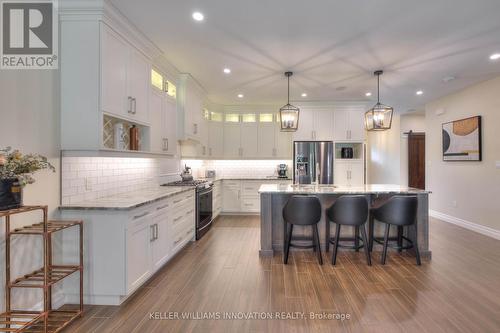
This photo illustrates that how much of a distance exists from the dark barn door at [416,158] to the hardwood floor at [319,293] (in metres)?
4.19

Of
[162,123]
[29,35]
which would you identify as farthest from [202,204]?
[29,35]

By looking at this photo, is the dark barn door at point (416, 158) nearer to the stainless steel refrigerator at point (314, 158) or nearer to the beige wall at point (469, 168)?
A: the beige wall at point (469, 168)

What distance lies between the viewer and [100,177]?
2982 mm

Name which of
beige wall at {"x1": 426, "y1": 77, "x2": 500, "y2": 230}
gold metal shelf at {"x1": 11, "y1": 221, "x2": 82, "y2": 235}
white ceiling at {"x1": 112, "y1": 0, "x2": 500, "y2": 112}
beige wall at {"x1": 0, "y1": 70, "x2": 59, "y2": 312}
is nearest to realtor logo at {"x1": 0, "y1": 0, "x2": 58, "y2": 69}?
beige wall at {"x1": 0, "y1": 70, "x2": 59, "y2": 312}

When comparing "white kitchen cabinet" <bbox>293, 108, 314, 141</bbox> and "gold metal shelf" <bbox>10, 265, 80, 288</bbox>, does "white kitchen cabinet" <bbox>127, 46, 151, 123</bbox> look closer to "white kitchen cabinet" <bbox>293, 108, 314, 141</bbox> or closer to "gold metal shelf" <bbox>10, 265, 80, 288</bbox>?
"gold metal shelf" <bbox>10, 265, 80, 288</bbox>

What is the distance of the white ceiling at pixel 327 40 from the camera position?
8.45 ft

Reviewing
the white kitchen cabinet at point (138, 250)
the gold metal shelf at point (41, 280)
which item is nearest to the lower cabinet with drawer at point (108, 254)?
the white kitchen cabinet at point (138, 250)

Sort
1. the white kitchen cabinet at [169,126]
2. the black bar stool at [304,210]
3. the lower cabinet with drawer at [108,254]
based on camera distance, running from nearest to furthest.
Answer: the lower cabinet with drawer at [108,254] < the black bar stool at [304,210] < the white kitchen cabinet at [169,126]

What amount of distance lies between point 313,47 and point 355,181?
387 centimetres

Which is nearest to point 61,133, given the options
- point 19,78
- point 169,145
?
point 19,78

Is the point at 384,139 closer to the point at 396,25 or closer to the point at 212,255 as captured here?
the point at 396,25

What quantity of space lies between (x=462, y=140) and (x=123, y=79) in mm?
6135

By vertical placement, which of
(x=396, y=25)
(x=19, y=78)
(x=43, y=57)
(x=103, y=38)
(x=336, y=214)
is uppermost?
(x=396, y=25)

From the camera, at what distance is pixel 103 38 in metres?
2.50
